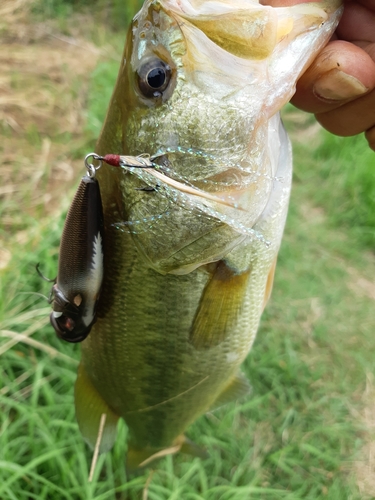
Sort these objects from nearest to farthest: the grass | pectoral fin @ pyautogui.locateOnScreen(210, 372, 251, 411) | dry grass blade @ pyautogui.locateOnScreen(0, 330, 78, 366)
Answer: pectoral fin @ pyautogui.locateOnScreen(210, 372, 251, 411) → the grass → dry grass blade @ pyautogui.locateOnScreen(0, 330, 78, 366)

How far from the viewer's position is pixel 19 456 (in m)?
1.93

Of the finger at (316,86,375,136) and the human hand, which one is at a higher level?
the human hand

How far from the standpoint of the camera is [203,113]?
1.02 metres

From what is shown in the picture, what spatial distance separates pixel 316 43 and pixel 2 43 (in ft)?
15.0

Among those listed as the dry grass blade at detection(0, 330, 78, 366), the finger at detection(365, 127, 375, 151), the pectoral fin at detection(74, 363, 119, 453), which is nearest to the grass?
the dry grass blade at detection(0, 330, 78, 366)

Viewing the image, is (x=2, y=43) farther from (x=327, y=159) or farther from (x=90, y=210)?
(x=90, y=210)

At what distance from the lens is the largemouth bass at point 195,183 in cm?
98

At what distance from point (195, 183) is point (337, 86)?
47 centimetres

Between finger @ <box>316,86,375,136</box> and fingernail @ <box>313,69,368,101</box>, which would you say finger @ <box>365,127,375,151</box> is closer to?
finger @ <box>316,86,375,136</box>

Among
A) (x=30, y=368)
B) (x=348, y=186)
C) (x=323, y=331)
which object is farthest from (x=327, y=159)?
(x=30, y=368)

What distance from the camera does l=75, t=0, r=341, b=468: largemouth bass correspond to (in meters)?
0.98

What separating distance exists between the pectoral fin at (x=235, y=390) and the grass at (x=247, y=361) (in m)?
0.51

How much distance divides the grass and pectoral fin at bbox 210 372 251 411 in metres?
0.51

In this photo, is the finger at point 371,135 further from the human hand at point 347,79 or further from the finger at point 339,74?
the finger at point 339,74
